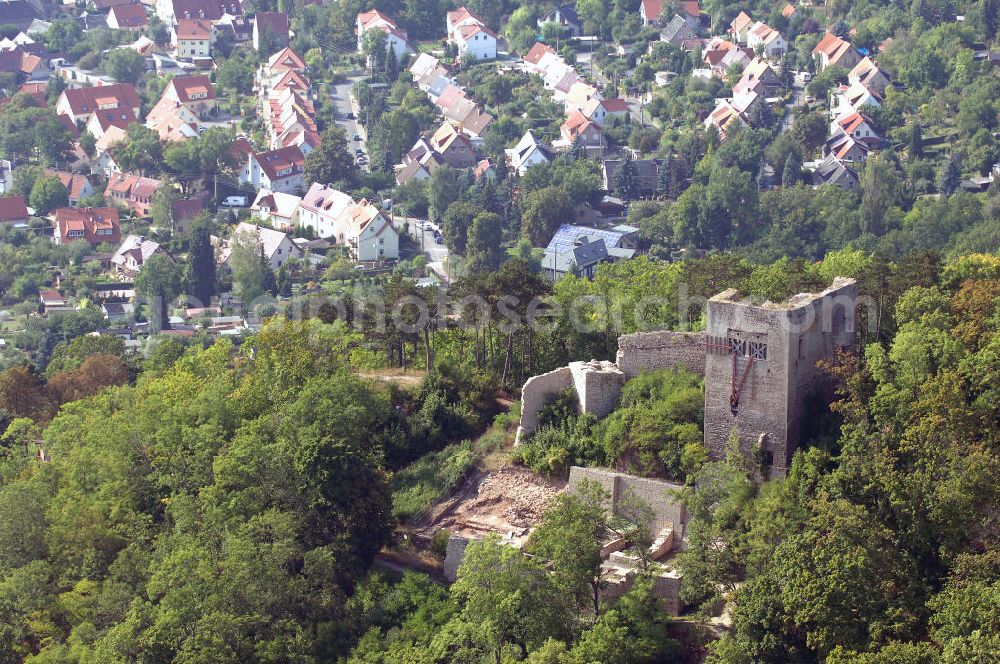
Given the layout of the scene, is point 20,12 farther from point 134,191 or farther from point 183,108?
point 134,191

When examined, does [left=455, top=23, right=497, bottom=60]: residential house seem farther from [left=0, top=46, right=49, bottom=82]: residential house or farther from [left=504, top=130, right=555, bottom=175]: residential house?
[left=0, top=46, right=49, bottom=82]: residential house

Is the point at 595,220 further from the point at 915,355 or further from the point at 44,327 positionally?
the point at 915,355

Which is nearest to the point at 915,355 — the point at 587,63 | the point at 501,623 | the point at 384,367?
the point at 501,623

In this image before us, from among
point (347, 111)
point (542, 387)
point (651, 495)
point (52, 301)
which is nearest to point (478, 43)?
point (347, 111)

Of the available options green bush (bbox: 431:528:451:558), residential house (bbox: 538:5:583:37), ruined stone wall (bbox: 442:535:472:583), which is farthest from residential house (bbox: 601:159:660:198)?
ruined stone wall (bbox: 442:535:472:583)

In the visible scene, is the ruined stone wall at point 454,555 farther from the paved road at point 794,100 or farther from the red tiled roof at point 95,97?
the red tiled roof at point 95,97

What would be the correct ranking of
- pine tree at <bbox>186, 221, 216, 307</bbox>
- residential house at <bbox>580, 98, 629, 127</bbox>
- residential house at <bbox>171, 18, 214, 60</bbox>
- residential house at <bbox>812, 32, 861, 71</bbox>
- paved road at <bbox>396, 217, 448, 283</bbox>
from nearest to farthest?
1. pine tree at <bbox>186, 221, 216, 307</bbox>
2. paved road at <bbox>396, 217, 448, 283</bbox>
3. residential house at <bbox>580, 98, 629, 127</bbox>
4. residential house at <bbox>812, 32, 861, 71</bbox>
5. residential house at <bbox>171, 18, 214, 60</bbox>
